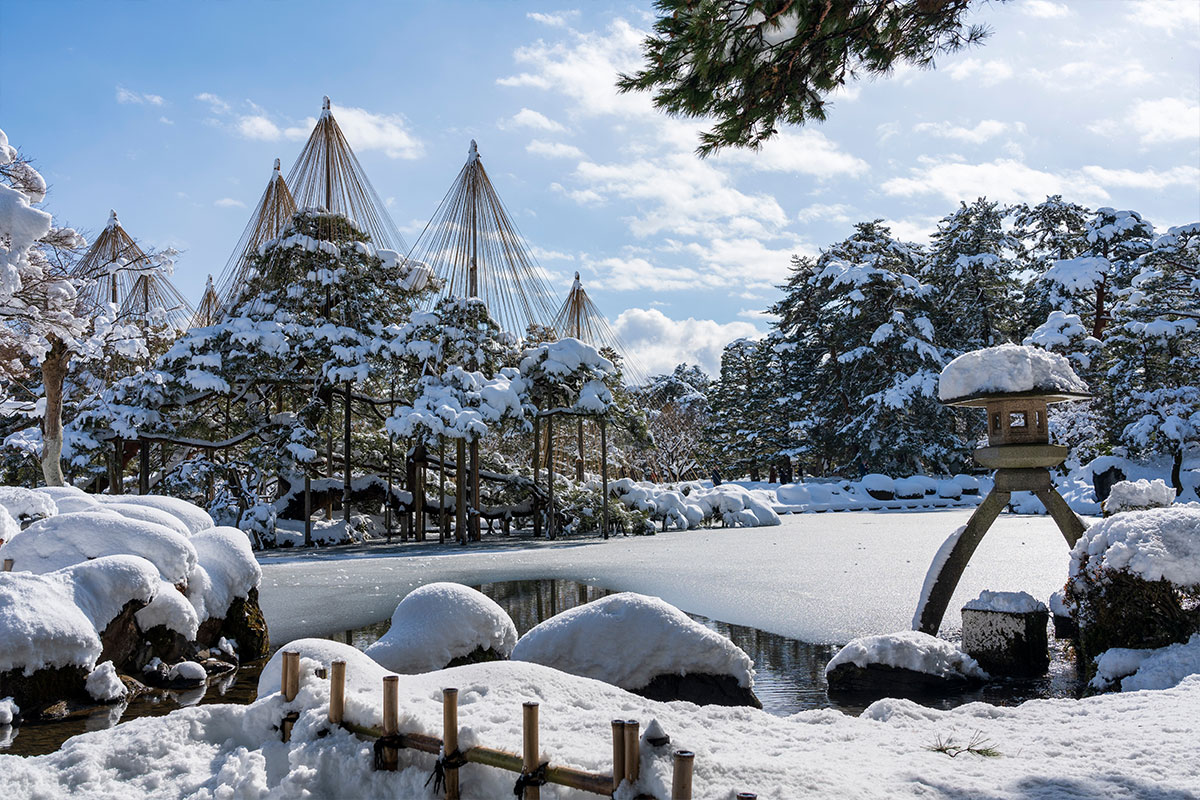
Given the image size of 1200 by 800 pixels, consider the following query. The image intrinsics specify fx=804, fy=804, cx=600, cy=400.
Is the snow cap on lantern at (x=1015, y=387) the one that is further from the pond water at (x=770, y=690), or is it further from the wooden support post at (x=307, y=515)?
the wooden support post at (x=307, y=515)

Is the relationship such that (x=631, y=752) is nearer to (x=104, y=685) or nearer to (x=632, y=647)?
(x=632, y=647)

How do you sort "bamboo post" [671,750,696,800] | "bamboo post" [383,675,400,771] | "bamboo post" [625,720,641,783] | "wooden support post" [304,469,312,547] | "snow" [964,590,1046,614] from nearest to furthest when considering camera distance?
"bamboo post" [671,750,696,800] → "bamboo post" [625,720,641,783] → "bamboo post" [383,675,400,771] → "snow" [964,590,1046,614] → "wooden support post" [304,469,312,547]

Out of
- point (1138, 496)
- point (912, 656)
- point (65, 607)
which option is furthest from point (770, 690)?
point (65, 607)

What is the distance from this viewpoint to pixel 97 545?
22.6 feet

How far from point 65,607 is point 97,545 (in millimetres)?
1428

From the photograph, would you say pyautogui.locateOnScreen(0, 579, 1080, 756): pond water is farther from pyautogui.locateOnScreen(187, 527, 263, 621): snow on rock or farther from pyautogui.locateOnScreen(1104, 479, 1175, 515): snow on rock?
pyautogui.locateOnScreen(1104, 479, 1175, 515): snow on rock

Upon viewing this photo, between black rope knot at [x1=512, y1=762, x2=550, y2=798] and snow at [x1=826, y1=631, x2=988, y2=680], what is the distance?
3516 mm

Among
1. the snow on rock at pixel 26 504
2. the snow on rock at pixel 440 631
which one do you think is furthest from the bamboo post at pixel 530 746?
the snow on rock at pixel 26 504

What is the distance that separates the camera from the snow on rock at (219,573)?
7.21 m

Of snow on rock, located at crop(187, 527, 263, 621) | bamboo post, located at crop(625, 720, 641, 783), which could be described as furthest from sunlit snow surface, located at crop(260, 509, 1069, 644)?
bamboo post, located at crop(625, 720, 641, 783)

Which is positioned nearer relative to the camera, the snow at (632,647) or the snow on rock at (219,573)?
the snow at (632,647)

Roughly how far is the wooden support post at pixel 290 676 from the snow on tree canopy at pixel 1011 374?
5.51m

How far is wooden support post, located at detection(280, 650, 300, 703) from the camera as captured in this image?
3.67m

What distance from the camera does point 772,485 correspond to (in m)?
31.5
